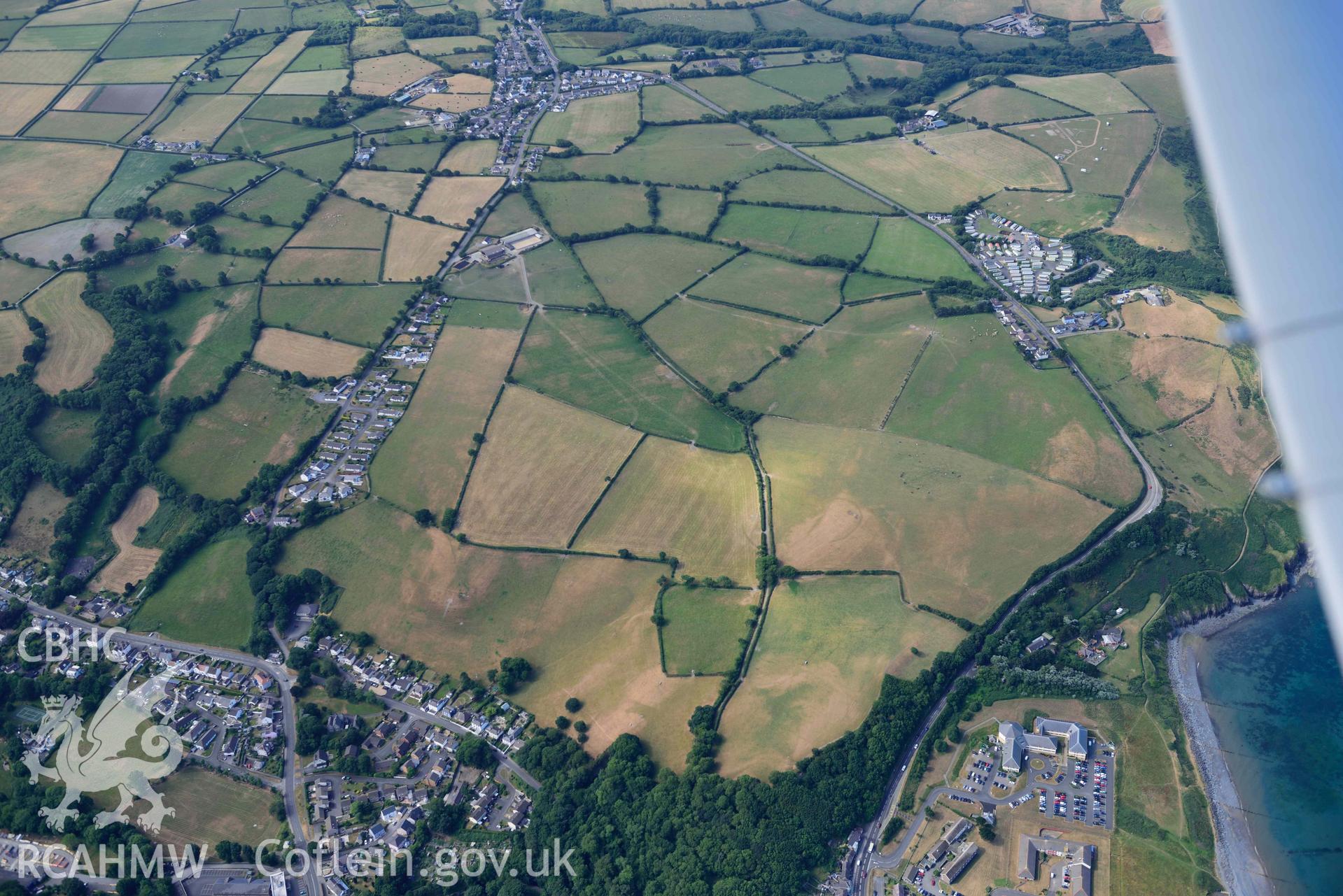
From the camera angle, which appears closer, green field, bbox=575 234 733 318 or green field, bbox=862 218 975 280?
green field, bbox=575 234 733 318

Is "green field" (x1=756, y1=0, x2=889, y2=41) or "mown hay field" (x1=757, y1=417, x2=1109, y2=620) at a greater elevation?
"green field" (x1=756, y1=0, x2=889, y2=41)

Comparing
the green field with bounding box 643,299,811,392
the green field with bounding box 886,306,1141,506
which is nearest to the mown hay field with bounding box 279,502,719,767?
the green field with bounding box 643,299,811,392

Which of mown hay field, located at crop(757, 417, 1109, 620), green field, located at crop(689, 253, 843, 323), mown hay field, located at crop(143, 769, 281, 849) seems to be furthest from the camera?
green field, located at crop(689, 253, 843, 323)

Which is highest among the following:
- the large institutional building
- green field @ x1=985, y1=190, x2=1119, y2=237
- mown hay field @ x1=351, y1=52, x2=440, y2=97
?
mown hay field @ x1=351, y1=52, x2=440, y2=97

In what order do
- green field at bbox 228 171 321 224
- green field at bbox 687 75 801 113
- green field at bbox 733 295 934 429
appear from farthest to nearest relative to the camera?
green field at bbox 687 75 801 113
green field at bbox 228 171 321 224
green field at bbox 733 295 934 429

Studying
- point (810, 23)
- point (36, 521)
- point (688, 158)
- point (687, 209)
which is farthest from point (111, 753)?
point (810, 23)

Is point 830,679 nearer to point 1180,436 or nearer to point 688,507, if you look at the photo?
point 688,507

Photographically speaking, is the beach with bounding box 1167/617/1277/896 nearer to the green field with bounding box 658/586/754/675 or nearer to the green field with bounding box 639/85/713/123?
the green field with bounding box 658/586/754/675

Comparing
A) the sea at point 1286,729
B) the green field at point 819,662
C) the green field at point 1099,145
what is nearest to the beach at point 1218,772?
the sea at point 1286,729

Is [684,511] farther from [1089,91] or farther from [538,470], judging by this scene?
[1089,91]
